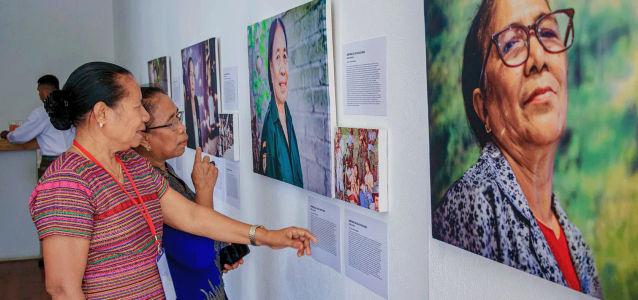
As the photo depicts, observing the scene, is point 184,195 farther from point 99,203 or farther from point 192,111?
point 192,111

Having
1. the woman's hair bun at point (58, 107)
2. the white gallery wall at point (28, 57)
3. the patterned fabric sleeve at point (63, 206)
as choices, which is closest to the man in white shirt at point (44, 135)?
the white gallery wall at point (28, 57)

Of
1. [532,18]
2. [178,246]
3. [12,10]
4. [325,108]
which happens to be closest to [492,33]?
[532,18]

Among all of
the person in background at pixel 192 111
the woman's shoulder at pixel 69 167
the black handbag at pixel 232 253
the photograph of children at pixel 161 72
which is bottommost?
the black handbag at pixel 232 253

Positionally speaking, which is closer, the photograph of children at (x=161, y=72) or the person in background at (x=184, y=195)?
the person in background at (x=184, y=195)

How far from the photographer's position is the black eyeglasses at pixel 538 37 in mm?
1268

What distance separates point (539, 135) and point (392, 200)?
2.79 ft

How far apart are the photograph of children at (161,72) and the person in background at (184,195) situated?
3.38 m


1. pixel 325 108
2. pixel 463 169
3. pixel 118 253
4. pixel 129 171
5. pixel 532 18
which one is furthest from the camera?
pixel 325 108

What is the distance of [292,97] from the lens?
2877 mm

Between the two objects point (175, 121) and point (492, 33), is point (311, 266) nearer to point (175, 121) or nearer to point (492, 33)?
point (175, 121)

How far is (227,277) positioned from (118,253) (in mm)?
2586

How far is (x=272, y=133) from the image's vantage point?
3.17 metres

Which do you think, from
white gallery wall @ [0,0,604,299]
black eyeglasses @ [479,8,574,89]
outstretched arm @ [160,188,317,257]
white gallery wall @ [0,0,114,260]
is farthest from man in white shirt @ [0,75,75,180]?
black eyeglasses @ [479,8,574,89]

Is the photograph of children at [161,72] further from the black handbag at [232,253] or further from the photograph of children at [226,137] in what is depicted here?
the black handbag at [232,253]
